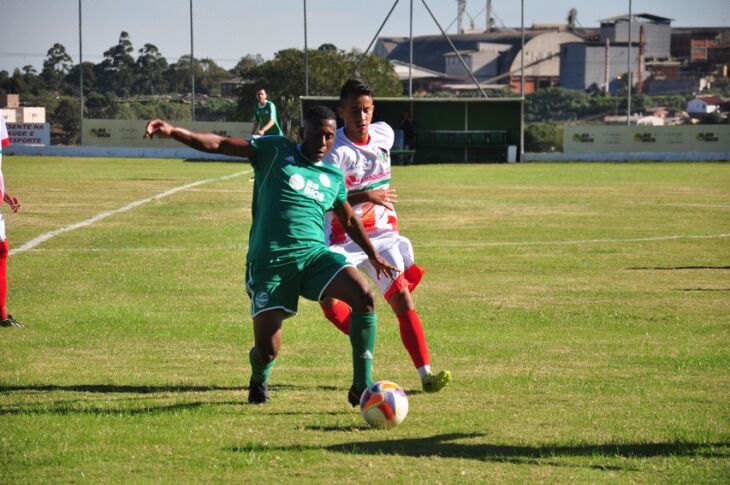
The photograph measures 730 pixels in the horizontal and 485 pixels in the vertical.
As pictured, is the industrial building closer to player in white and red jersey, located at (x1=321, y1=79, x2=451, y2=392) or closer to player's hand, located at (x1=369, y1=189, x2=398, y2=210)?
player in white and red jersey, located at (x1=321, y1=79, x2=451, y2=392)

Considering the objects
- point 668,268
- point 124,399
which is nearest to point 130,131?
point 668,268

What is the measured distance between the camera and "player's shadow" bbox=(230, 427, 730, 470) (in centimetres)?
702

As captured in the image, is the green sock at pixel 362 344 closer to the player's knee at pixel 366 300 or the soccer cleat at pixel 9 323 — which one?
the player's knee at pixel 366 300

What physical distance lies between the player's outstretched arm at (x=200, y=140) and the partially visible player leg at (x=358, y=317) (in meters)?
1.06

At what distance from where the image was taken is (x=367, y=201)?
30.4 ft

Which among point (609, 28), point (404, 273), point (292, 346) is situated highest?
point (609, 28)

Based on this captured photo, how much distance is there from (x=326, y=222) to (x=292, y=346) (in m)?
1.67

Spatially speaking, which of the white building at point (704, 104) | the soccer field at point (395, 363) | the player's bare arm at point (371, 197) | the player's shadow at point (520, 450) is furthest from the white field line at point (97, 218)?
the white building at point (704, 104)

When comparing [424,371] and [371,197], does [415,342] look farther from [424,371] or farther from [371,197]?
[371,197]

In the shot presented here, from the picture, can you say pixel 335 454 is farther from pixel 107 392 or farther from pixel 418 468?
pixel 107 392

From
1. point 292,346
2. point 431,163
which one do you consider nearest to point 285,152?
point 292,346

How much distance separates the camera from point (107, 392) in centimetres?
886

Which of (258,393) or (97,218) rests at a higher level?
(97,218)

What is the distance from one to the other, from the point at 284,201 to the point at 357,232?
66 cm
